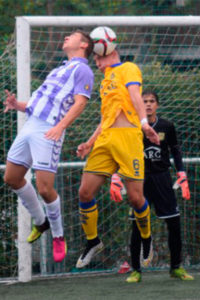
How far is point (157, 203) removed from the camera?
6.55 m

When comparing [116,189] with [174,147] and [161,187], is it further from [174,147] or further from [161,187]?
[174,147]

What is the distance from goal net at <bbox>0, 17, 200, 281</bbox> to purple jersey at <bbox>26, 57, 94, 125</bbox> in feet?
4.21

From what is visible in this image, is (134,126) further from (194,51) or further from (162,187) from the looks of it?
(194,51)

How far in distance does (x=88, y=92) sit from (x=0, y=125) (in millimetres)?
1822

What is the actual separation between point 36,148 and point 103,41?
111 centimetres

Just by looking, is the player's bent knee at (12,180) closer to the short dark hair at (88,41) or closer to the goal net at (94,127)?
the short dark hair at (88,41)

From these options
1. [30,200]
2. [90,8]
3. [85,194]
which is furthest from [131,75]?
[90,8]

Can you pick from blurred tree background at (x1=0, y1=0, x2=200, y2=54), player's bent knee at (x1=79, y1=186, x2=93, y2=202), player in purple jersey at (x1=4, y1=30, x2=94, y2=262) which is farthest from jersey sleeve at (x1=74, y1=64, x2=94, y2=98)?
blurred tree background at (x1=0, y1=0, x2=200, y2=54)

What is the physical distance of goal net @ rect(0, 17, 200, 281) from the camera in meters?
7.21

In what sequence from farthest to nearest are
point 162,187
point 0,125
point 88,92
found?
point 0,125 < point 162,187 < point 88,92

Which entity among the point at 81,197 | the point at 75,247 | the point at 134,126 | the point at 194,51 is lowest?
the point at 75,247

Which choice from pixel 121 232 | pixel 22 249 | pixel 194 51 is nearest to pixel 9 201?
pixel 22 249

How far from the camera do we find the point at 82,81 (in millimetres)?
5602

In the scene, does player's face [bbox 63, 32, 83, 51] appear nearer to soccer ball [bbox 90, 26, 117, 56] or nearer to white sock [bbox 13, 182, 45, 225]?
soccer ball [bbox 90, 26, 117, 56]
